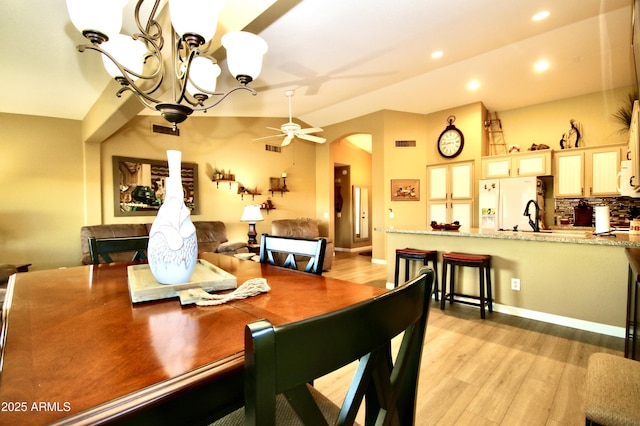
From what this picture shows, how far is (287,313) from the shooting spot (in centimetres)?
89

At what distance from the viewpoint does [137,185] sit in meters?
4.71

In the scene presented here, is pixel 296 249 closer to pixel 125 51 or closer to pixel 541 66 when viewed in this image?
pixel 125 51

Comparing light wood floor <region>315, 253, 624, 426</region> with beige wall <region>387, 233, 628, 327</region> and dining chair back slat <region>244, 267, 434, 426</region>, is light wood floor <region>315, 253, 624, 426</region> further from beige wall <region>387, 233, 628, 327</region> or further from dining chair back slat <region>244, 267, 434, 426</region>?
dining chair back slat <region>244, 267, 434, 426</region>

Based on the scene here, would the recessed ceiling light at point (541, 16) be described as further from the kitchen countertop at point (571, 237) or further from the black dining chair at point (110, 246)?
the black dining chair at point (110, 246)

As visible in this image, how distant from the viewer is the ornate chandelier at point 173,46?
52.2 inches

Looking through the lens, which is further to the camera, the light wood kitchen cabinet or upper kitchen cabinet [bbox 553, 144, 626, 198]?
the light wood kitchen cabinet

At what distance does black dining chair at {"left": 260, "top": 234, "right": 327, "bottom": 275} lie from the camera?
151cm

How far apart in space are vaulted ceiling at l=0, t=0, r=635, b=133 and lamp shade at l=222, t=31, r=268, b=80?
453 millimetres

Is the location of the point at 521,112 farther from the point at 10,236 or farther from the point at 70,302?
the point at 10,236

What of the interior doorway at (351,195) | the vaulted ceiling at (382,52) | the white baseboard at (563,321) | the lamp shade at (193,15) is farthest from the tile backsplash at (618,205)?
the lamp shade at (193,15)

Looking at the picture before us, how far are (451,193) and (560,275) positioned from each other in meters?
3.13

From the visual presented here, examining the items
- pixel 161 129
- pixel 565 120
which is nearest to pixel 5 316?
pixel 161 129

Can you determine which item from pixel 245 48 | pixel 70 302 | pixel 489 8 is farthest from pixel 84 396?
pixel 489 8

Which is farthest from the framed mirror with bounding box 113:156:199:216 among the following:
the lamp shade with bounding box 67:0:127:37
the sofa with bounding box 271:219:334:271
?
the lamp shade with bounding box 67:0:127:37
